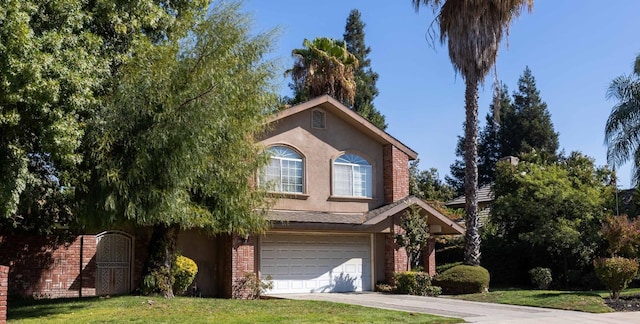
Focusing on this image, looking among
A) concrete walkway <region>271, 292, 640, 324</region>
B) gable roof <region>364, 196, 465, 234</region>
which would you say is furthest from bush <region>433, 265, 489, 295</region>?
concrete walkway <region>271, 292, 640, 324</region>

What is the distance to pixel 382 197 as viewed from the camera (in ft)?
82.9

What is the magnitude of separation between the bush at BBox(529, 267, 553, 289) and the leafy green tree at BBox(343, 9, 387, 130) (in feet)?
60.9

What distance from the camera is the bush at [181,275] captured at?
782 inches

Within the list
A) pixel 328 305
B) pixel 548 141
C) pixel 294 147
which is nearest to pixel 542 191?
pixel 294 147

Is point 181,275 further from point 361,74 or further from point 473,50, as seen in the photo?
point 361,74

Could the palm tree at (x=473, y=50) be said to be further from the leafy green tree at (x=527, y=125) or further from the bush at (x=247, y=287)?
the leafy green tree at (x=527, y=125)

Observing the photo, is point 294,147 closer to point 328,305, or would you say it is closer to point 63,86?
point 328,305

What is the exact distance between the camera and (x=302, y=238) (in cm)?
2377

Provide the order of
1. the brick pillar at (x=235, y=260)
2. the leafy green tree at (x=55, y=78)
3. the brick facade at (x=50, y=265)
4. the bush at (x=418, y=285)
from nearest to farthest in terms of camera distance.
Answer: the leafy green tree at (x=55, y=78)
the brick facade at (x=50, y=265)
the brick pillar at (x=235, y=260)
the bush at (x=418, y=285)

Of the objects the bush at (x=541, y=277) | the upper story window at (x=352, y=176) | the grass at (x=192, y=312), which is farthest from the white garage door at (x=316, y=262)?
the bush at (x=541, y=277)

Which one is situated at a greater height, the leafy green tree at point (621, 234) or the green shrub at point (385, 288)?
the leafy green tree at point (621, 234)

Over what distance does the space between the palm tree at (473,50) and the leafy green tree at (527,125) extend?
2947cm

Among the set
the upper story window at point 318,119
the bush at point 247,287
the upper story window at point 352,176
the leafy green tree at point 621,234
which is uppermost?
the upper story window at point 318,119

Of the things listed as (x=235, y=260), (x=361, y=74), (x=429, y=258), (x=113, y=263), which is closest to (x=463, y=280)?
(x=429, y=258)
